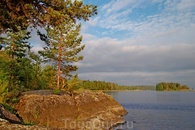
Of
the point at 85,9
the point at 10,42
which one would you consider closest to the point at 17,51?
the point at 10,42

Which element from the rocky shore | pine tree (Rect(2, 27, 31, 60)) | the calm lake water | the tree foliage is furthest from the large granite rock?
pine tree (Rect(2, 27, 31, 60))

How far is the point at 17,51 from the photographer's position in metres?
28.8

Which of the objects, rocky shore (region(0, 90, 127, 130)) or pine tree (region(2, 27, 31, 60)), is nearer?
rocky shore (region(0, 90, 127, 130))

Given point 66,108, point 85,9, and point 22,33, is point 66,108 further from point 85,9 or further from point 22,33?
point 22,33

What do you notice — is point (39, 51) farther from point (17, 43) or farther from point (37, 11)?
point (37, 11)

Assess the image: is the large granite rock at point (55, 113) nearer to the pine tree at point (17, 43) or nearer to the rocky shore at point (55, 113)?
the rocky shore at point (55, 113)

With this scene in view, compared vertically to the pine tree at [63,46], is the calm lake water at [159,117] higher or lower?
lower

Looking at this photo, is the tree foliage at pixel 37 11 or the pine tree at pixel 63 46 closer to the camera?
the tree foliage at pixel 37 11

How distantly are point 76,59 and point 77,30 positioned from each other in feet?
20.1

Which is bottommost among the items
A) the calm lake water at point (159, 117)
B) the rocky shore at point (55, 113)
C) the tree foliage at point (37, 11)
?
the calm lake water at point (159, 117)

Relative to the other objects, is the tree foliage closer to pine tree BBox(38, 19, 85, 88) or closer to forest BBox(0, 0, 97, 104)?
forest BBox(0, 0, 97, 104)

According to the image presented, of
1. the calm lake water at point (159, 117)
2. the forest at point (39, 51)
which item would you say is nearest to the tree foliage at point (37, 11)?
the forest at point (39, 51)

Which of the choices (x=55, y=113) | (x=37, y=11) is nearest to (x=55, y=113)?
(x=55, y=113)

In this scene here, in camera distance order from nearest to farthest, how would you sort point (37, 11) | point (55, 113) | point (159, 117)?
point (37, 11)
point (55, 113)
point (159, 117)
